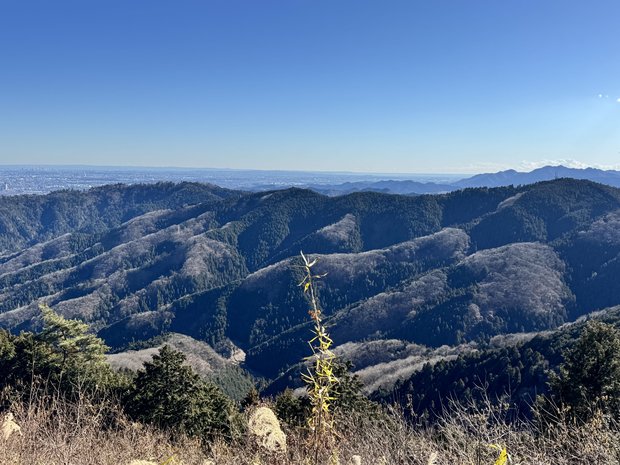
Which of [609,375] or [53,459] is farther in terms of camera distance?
[609,375]

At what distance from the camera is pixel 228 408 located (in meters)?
33.3

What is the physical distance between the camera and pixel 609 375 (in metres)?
26.1

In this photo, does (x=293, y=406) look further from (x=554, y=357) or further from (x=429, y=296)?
(x=429, y=296)

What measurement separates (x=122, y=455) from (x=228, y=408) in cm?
2706

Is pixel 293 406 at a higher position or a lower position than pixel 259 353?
higher

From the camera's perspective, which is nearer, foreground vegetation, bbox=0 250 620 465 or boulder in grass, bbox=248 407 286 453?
boulder in grass, bbox=248 407 286 453

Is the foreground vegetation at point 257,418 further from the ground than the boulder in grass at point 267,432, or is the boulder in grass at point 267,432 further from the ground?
the boulder in grass at point 267,432

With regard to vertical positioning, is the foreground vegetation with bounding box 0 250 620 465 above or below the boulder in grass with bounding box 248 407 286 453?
below

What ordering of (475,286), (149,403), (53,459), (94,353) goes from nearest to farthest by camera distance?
(53,459), (149,403), (94,353), (475,286)

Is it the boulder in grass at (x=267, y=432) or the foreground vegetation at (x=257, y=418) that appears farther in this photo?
the foreground vegetation at (x=257, y=418)

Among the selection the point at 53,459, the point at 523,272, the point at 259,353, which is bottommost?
the point at 259,353

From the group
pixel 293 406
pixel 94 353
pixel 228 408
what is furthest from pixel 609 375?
pixel 94 353

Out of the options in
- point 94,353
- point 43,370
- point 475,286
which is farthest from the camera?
point 475,286

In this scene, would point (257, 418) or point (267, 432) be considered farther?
point (257, 418)
